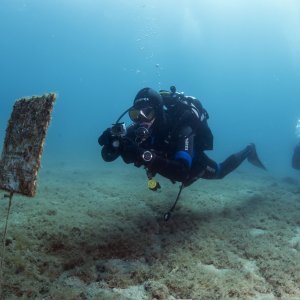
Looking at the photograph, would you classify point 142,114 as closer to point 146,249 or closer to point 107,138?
point 107,138

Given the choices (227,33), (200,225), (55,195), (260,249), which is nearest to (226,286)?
(260,249)

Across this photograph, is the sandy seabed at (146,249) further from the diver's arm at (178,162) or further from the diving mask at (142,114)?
the diving mask at (142,114)

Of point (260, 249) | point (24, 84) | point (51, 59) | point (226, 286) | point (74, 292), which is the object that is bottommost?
point (74, 292)

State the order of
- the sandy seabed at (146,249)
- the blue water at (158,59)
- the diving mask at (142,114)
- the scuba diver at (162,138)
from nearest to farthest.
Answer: the sandy seabed at (146,249) < the scuba diver at (162,138) < the diving mask at (142,114) < the blue water at (158,59)

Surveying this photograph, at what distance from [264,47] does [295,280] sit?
107m

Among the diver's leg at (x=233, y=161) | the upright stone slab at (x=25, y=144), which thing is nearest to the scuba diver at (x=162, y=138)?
the diver's leg at (x=233, y=161)

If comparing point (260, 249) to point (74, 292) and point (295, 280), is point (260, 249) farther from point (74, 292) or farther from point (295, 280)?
point (74, 292)

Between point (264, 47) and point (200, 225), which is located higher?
point (264, 47)

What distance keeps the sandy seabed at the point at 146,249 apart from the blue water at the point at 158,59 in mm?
54900

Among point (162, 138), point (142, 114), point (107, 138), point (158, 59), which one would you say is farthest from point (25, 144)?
point (158, 59)

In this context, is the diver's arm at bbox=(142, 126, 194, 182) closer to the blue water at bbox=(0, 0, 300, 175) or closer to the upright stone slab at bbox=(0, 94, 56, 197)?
the upright stone slab at bbox=(0, 94, 56, 197)

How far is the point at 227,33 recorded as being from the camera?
95.9 meters

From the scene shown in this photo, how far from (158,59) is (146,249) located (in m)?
126

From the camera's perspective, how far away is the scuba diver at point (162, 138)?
5.25 m
